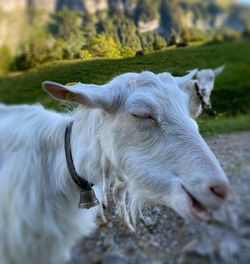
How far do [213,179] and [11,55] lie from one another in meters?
2.67

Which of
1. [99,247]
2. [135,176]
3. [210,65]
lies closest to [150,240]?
[99,247]

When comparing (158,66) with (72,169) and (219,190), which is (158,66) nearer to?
(72,169)

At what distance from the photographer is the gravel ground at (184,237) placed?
7.34ft

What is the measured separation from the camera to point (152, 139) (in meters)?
1.77

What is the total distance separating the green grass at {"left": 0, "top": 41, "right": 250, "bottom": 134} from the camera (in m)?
2.38

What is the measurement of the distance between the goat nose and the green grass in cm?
103

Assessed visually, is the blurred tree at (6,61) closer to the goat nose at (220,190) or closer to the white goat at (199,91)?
the white goat at (199,91)

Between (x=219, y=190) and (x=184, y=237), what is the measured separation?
3.46 ft

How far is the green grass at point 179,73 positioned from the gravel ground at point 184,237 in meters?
0.42

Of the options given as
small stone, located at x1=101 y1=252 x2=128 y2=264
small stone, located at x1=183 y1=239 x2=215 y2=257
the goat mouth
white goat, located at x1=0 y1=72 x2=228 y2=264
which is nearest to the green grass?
white goat, located at x1=0 y1=72 x2=228 y2=264

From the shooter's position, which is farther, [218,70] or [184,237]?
[218,70]

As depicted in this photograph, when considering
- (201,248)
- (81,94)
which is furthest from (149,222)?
(81,94)

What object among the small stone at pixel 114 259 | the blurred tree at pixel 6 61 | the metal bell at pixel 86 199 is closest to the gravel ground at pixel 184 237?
the small stone at pixel 114 259

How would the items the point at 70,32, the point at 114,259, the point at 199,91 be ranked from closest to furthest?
the point at 114,259, the point at 199,91, the point at 70,32
